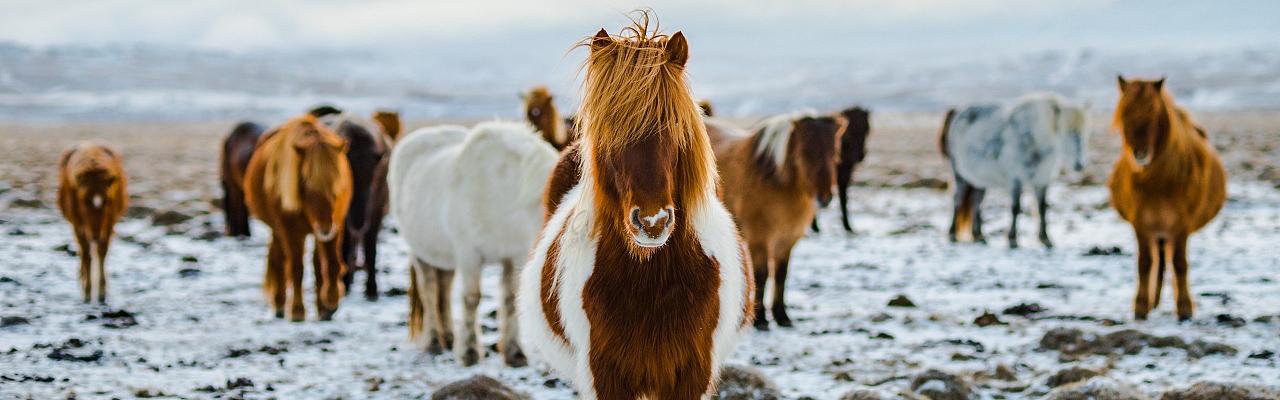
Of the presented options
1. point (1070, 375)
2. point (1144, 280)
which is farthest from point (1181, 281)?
point (1070, 375)

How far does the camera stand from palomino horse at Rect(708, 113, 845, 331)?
720cm

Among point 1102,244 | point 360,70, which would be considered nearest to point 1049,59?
point 360,70

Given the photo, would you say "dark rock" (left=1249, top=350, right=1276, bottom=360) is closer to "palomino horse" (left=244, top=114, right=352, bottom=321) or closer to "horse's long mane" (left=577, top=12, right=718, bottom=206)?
"horse's long mane" (left=577, top=12, right=718, bottom=206)

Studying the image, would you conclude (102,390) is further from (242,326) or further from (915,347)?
(915,347)

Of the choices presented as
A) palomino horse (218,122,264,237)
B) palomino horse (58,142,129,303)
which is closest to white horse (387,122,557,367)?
palomino horse (58,142,129,303)

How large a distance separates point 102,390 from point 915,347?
4.83 metres

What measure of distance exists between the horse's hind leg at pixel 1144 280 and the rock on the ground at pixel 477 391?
472cm

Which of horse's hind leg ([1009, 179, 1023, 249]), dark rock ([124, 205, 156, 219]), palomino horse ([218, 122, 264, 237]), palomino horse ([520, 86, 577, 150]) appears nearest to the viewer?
palomino horse ([520, 86, 577, 150])

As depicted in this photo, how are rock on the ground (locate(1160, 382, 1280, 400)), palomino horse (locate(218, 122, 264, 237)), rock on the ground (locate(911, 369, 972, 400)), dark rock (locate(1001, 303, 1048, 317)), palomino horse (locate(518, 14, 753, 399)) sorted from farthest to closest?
1. palomino horse (locate(218, 122, 264, 237))
2. dark rock (locate(1001, 303, 1048, 317))
3. rock on the ground (locate(911, 369, 972, 400))
4. rock on the ground (locate(1160, 382, 1280, 400))
5. palomino horse (locate(518, 14, 753, 399))

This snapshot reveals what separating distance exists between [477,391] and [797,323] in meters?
3.28

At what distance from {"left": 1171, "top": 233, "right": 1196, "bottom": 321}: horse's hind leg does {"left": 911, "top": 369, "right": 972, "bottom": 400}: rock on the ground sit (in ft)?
9.47

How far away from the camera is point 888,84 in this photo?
13938 centimetres

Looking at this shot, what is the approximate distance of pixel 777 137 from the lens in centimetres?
738

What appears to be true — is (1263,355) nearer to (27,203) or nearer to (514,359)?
(514,359)
